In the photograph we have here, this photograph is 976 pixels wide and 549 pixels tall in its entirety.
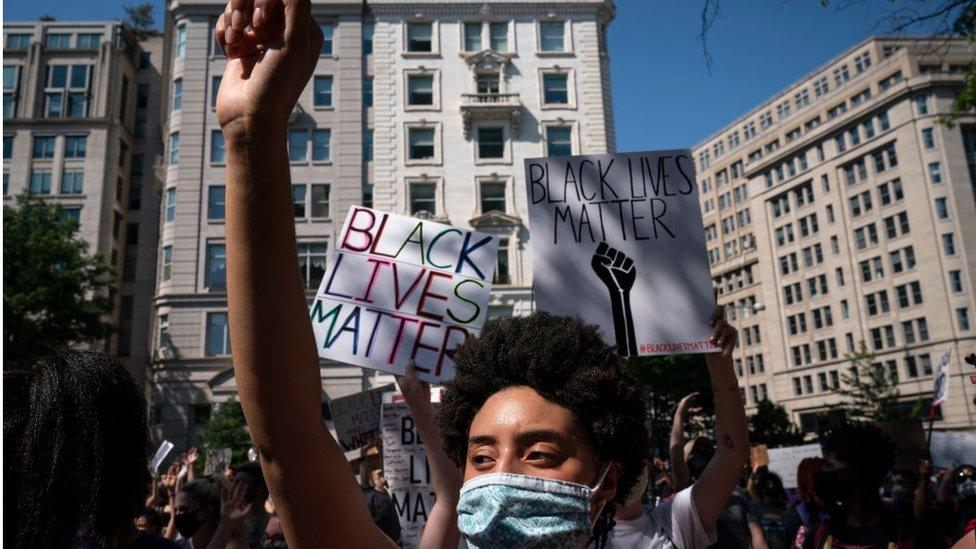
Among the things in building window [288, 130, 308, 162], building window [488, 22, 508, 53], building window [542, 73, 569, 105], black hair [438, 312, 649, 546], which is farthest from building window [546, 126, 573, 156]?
black hair [438, 312, 649, 546]

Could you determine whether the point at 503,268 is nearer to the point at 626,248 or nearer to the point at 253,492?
the point at 253,492

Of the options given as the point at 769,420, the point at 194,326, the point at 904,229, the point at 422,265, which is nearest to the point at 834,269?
the point at 904,229

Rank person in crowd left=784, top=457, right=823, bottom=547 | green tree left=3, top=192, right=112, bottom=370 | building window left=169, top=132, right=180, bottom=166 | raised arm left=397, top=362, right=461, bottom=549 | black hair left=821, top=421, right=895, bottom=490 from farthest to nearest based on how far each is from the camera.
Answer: building window left=169, top=132, right=180, bottom=166, green tree left=3, top=192, right=112, bottom=370, person in crowd left=784, top=457, right=823, bottom=547, black hair left=821, top=421, right=895, bottom=490, raised arm left=397, top=362, right=461, bottom=549

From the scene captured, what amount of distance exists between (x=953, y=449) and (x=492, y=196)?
77.2ft

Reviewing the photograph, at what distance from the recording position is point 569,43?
37594 millimetres

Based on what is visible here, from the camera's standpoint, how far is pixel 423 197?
3547cm

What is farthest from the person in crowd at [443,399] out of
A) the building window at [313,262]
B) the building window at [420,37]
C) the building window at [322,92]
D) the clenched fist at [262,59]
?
the building window at [420,37]

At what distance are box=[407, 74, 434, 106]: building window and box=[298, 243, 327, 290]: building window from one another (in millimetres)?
8256

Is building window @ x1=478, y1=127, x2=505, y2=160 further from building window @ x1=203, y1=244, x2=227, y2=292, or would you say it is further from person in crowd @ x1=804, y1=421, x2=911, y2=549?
person in crowd @ x1=804, y1=421, x2=911, y2=549

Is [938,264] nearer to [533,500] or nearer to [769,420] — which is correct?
[769,420]

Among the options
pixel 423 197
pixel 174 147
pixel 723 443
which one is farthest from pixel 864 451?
pixel 174 147

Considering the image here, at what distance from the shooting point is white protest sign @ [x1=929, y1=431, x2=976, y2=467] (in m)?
14.7

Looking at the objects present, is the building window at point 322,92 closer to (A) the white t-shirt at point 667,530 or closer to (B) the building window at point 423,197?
(B) the building window at point 423,197

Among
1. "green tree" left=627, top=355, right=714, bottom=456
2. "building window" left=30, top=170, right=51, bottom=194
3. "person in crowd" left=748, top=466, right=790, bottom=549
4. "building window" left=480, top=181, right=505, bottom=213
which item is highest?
"building window" left=30, top=170, right=51, bottom=194
